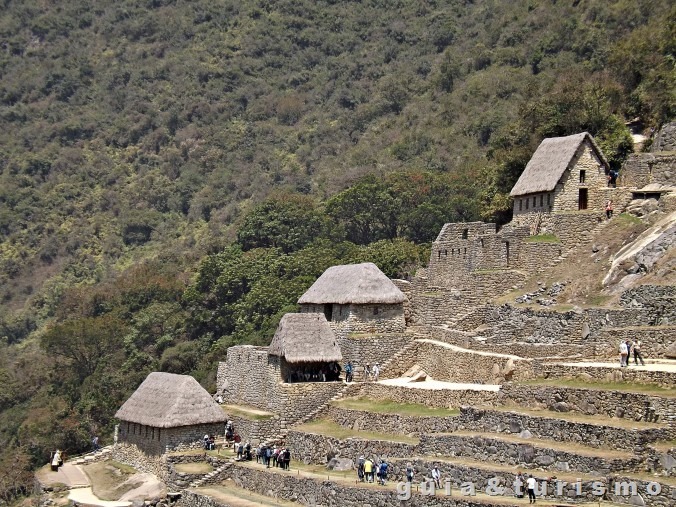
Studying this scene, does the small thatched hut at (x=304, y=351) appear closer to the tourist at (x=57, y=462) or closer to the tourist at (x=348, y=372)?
the tourist at (x=348, y=372)

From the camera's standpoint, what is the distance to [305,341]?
1553 inches

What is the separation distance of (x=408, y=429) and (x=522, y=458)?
5875 mm

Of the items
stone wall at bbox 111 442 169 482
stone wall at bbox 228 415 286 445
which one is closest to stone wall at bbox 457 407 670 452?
stone wall at bbox 228 415 286 445

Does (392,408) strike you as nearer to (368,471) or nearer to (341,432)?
(341,432)

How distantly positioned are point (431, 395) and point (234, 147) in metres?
80.4

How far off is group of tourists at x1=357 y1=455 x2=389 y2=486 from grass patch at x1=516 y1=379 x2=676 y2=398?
14.3 feet

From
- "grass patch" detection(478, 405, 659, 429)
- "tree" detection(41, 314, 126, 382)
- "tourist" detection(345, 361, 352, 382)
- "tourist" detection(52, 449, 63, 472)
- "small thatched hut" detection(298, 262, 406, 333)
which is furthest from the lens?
"tree" detection(41, 314, 126, 382)

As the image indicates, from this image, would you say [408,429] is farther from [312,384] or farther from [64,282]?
[64,282]

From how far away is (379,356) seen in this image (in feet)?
130

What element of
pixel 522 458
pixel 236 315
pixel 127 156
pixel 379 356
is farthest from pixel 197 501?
pixel 127 156

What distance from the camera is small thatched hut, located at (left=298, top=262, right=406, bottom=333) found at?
133 feet

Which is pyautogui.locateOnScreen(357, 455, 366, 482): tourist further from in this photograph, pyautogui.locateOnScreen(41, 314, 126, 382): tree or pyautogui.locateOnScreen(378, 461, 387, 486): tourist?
pyautogui.locateOnScreen(41, 314, 126, 382): tree

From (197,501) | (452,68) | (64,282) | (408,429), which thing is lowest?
(197,501)

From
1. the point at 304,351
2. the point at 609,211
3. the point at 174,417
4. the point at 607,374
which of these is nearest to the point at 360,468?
the point at 607,374
